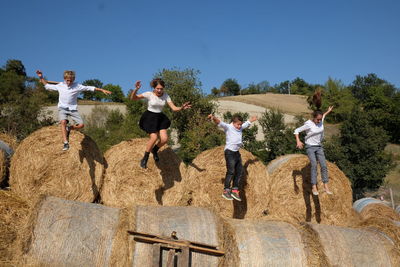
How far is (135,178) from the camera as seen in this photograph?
27.0ft

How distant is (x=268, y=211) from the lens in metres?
8.70

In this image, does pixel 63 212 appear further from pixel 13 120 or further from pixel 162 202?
pixel 13 120

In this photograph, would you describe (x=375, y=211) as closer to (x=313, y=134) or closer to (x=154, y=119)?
(x=313, y=134)

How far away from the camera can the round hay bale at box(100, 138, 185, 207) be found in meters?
8.07

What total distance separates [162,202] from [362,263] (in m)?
4.21

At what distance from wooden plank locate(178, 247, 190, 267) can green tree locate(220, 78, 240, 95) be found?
127958 millimetres

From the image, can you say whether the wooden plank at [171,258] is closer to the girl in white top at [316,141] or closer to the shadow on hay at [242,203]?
the shadow on hay at [242,203]

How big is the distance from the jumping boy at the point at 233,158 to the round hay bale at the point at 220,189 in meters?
0.52

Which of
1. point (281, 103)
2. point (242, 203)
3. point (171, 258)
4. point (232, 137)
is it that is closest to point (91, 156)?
point (232, 137)

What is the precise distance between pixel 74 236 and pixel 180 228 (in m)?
1.47

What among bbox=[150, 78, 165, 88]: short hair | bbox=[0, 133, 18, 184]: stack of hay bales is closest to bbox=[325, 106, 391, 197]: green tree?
bbox=[150, 78, 165, 88]: short hair

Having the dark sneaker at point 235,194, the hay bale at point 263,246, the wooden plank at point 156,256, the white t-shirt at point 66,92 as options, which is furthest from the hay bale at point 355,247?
the white t-shirt at point 66,92

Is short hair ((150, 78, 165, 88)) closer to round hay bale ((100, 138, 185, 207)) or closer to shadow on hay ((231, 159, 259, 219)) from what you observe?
round hay bale ((100, 138, 185, 207))

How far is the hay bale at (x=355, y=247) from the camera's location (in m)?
5.59
